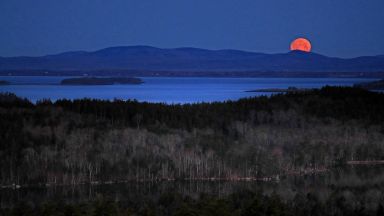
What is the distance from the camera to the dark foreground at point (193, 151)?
27216 mm

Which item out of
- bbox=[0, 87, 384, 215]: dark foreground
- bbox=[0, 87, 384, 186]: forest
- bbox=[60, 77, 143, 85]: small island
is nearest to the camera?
bbox=[0, 87, 384, 215]: dark foreground

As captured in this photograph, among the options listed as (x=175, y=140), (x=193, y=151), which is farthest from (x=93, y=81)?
(x=193, y=151)

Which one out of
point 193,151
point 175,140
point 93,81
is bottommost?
point 193,151

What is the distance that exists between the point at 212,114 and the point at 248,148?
22.5 feet

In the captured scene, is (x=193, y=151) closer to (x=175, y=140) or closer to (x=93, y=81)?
(x=175, y=140)

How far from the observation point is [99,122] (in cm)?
4100

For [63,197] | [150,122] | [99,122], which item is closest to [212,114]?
[150,122]

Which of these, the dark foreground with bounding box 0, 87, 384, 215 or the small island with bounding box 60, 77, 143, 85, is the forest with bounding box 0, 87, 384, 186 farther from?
the small island with bounding box 60, 77, 143, 85

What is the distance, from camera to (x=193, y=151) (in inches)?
1500

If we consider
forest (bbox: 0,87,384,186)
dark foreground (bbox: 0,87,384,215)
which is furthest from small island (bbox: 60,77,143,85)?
forest (bbox: 0,87,384,186)

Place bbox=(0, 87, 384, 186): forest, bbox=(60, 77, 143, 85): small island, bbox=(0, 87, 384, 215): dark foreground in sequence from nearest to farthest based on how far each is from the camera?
bbox=(0, 87, 384, 215): dark foreground, bbox=(0, 87, 384, 186): forest, bbox=(60, 77, 143, 85): small island

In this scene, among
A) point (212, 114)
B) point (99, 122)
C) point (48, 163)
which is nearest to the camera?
point (48, 163)

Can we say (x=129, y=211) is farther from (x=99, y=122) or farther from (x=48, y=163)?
(x=99, y=122)

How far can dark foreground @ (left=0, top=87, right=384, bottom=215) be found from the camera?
2722cm
